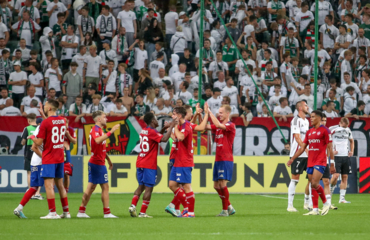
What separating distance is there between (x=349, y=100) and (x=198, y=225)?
12886 mm

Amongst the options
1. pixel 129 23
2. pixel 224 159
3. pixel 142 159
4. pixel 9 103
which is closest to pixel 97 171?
pixel 142 159

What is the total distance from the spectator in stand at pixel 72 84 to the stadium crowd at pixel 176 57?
0.12 feet

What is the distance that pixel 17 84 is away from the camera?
843 inches

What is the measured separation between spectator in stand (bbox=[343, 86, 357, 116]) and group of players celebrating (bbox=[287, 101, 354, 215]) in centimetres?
470

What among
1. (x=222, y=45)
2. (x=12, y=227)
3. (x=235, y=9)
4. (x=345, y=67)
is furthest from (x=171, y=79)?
(x=12, y=227)

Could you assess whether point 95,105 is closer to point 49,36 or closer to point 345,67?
point 49,36

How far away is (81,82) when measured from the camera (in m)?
21.6

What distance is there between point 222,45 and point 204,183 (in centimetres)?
746

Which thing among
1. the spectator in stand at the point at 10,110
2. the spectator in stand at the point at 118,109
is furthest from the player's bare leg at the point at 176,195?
the spectator in stand at the point at 10,110

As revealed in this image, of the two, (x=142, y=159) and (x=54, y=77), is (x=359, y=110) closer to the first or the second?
(x=54, y=77)

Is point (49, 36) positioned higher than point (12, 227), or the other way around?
point (49, 36)

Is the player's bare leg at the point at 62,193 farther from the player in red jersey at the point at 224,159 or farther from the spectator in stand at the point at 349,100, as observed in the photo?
the spectator in stand at the point at 349,100

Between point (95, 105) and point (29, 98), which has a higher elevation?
point (29, 98)

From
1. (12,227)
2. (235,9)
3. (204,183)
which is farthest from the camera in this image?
(235,9)
